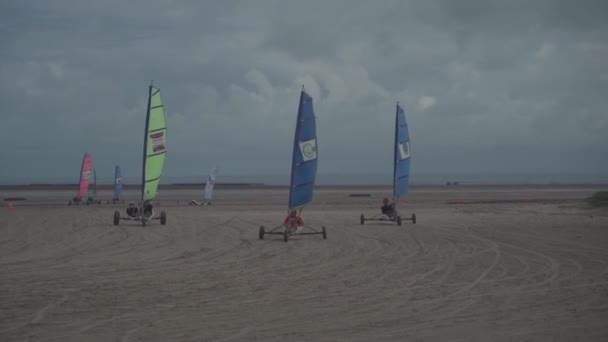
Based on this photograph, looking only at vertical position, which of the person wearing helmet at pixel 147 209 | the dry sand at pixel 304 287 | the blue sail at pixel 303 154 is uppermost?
the blue sail at pixel 303 154

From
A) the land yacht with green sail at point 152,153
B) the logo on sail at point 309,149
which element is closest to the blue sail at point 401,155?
the logo on sail at point 309,149

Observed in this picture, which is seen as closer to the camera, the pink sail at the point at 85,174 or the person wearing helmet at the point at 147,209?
the person wearing helmet at the point at 147,209

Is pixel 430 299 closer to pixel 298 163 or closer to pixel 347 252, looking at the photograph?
pixel 347 252

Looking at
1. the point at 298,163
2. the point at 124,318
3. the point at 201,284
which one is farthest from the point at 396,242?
the point at 124,318

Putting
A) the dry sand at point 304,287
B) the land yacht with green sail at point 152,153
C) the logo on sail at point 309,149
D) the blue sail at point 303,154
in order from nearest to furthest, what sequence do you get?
the dry sand at point 304,287 → the blue sail at point 303,154 → the logo on sail at point 309,149 → the land yacht with green sail at point 152,153

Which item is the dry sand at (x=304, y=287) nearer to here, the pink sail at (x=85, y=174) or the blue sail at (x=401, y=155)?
the blue sail at (x=401, y=155)

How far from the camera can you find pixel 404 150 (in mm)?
24156

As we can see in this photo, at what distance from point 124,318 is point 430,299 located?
355 centimetres

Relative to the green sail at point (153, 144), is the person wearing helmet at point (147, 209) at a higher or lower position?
lower

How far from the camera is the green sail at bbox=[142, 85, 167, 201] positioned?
818 inches

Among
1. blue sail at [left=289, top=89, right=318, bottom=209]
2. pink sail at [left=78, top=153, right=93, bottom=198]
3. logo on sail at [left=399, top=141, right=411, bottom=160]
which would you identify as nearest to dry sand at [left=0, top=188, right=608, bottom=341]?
blue sail at [left=289, top=89, right=318, bottom=209]

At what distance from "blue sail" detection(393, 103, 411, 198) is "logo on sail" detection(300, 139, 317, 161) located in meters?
6.39

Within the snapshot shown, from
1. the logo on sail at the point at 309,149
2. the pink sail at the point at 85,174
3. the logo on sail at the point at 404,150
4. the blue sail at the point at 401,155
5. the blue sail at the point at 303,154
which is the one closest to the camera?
the blue sail at the point at 303,154

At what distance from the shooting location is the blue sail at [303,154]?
17.1m
